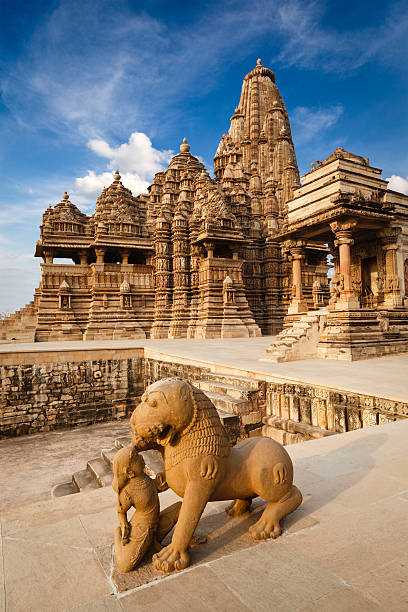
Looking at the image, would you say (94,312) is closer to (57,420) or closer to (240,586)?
(57,420)

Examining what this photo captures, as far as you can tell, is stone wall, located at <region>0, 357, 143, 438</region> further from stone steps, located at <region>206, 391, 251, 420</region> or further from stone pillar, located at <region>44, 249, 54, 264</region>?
stone pillar, located at <region>44, 249, 54, 264</region>

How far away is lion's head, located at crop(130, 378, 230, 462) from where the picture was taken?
2.09 metres

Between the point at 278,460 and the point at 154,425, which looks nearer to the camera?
the point at 154,425

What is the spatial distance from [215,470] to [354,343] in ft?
27.4

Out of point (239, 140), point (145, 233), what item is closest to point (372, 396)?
point (145, 233)

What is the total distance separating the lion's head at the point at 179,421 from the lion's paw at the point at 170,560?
460 mm

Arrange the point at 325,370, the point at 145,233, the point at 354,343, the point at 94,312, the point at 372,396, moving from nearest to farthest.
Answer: the point at 372,396 < the point at 325,370 < the point at 354,343 < the point at 94,312 < the point at 145,233

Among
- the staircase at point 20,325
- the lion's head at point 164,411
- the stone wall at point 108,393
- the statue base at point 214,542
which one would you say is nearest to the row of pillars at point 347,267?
the stone wall at point 108,393

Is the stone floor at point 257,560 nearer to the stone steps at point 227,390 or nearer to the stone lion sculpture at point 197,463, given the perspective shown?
the stone lion sculpture at point 197,463

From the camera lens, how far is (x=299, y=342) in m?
9.52

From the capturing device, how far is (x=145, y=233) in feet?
73.8

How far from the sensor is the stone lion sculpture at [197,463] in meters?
2.07

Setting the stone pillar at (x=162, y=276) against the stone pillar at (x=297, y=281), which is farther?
the stone pillar at (x=162, y=276)

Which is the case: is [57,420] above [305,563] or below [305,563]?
below
